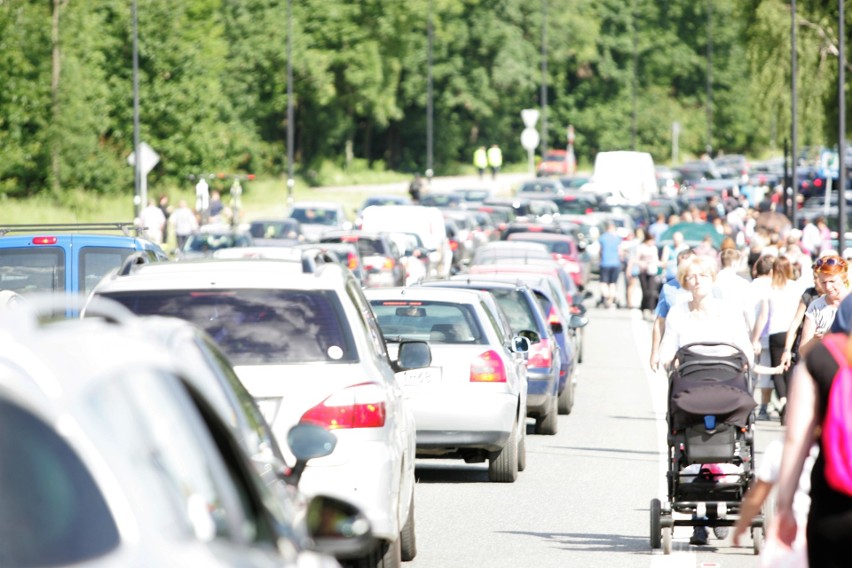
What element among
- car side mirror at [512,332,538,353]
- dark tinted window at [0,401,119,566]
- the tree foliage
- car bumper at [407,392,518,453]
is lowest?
car bumper at [407,392,518,453]

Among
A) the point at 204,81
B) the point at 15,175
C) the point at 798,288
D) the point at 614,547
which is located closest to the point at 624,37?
the point at 204,81

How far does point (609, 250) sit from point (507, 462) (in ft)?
80.3

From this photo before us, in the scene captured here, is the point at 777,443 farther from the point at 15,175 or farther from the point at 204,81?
the point at 204,81

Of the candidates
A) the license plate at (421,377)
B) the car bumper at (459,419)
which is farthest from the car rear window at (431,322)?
the car bumper at (459,419)

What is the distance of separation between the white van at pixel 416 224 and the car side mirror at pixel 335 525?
35625 millimetres

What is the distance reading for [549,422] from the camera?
703 inches

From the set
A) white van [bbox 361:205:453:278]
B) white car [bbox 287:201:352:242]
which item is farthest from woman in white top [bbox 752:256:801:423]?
white car [bbox 287:201:352:242]

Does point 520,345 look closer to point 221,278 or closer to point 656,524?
point 656,524

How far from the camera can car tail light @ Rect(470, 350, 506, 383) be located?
1396 cm

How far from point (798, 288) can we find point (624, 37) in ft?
334

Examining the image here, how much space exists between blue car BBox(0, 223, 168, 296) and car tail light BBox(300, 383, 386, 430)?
6806 mm

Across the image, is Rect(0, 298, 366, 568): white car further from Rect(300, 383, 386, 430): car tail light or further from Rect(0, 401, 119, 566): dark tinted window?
Rect(300, 383, 386, 430): car tail light

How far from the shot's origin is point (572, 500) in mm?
13336

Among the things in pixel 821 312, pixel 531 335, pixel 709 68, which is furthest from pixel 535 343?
pixel 709 68
